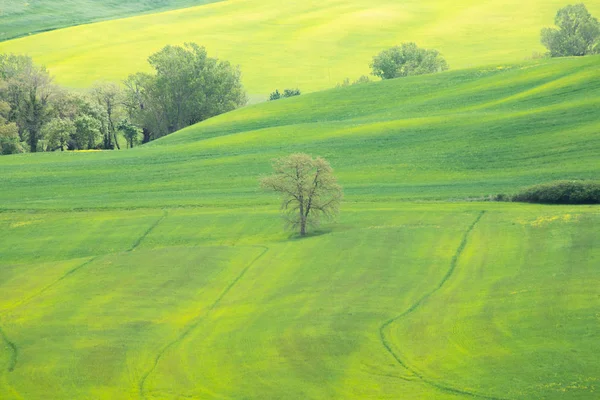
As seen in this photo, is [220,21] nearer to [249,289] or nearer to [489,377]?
[249,289]

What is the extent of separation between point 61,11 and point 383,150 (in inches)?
3934

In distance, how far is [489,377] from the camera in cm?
2514

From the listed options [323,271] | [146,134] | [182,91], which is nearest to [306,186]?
[323,271]

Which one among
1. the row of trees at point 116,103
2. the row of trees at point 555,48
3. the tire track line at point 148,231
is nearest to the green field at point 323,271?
the tire track line at point 148,231

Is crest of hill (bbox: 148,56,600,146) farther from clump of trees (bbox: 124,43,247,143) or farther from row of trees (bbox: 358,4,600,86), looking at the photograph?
row of trees (bbox: 358,4,600,86)

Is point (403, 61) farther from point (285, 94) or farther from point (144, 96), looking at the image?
point (144, 96)

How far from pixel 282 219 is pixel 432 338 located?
65.3 ft

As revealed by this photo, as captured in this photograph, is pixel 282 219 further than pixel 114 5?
No

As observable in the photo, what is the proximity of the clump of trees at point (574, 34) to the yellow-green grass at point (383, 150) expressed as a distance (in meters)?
25.6

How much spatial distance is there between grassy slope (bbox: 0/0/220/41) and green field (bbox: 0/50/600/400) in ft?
254

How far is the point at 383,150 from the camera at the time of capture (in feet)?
212

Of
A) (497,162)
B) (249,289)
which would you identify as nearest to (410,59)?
(497,162)

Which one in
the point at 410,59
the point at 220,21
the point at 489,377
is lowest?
the point at 489,377

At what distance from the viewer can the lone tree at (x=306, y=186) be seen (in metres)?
45.2
